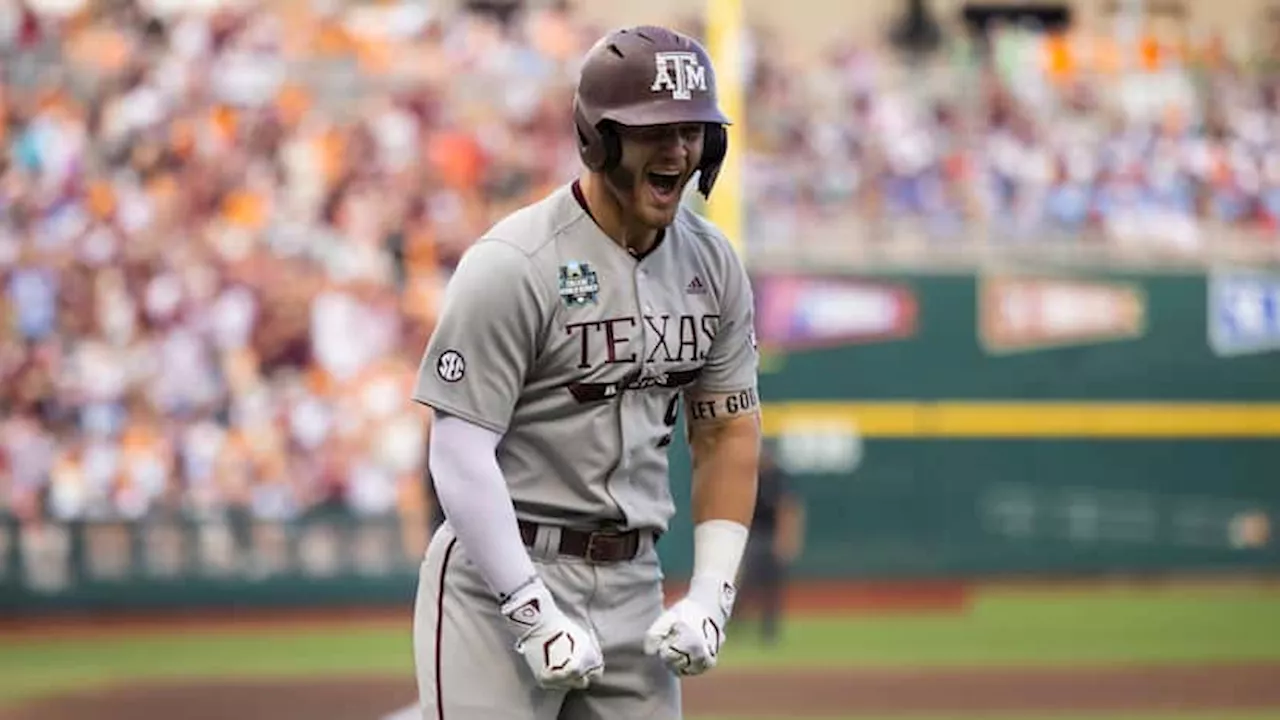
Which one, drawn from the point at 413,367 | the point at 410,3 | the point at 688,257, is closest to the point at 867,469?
the point at 413,367

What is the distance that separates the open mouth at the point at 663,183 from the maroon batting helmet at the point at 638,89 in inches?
3.0

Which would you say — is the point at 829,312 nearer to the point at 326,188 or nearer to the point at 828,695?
the point at 326,188

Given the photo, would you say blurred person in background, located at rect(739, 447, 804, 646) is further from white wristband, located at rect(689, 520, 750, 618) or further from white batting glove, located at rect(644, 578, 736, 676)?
white batting glove, located at rect(644, 578, 736, 676)

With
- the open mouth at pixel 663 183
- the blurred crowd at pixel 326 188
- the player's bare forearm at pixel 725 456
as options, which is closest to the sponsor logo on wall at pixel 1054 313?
the blurred crowd at pixel 326 188

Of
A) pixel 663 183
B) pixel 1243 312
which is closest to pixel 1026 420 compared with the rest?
pixel 1243 312

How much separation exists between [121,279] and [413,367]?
2.37 metres

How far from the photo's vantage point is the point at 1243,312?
19.0 meters

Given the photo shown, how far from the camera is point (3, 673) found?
1419 cm

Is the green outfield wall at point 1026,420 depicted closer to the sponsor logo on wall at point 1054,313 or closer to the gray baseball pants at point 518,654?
the sponsor logo on wall at point 1054,313

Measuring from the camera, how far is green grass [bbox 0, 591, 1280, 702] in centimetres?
1421

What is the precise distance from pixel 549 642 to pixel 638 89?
100 centimetres

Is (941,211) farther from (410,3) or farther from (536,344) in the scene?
(536,344)

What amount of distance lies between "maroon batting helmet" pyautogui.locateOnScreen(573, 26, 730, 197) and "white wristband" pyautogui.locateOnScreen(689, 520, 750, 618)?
2.54 ft

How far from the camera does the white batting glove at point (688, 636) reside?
13.3ft
